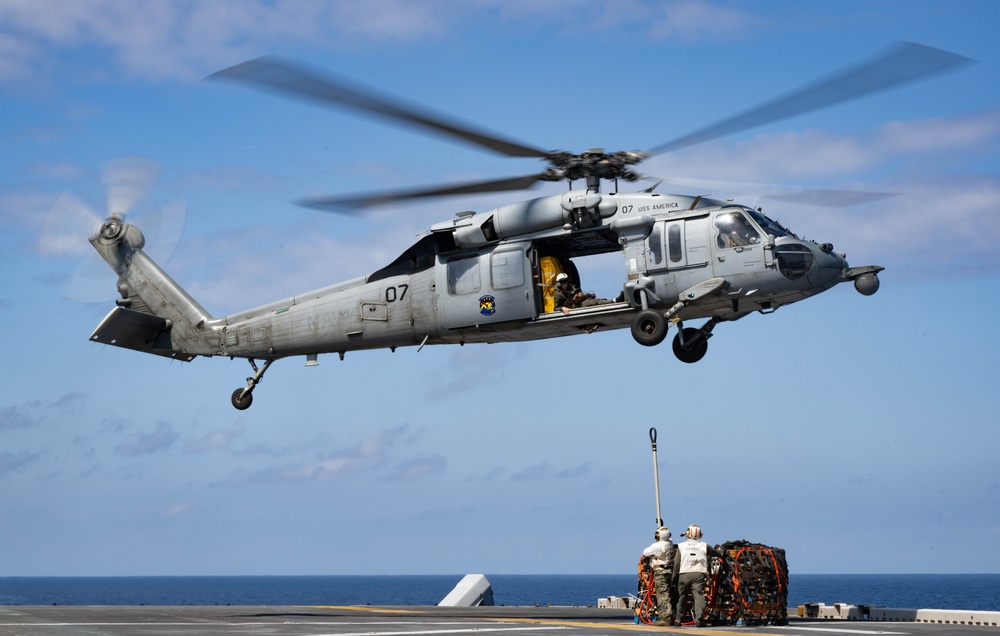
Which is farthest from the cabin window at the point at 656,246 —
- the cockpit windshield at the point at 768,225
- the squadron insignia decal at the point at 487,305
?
the squadron insignia decal at the point at 487,305

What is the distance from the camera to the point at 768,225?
76.1 ft

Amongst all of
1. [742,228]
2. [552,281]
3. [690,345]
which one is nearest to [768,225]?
[742,228]

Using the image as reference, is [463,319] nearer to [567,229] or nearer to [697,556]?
[567,229]

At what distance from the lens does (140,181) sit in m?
30.3

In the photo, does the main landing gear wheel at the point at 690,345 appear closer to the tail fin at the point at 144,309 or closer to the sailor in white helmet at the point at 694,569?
the sailor in white helmet at the point at 694,569

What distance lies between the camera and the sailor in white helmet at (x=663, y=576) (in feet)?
61.1

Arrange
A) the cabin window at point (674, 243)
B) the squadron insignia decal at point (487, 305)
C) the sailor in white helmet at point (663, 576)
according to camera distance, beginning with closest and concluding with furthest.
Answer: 1. the sailor in white helmet at point (663, 576)
2. the cabin window at point (674, 243)
3. the squadron insignia decal at point (487, 305)

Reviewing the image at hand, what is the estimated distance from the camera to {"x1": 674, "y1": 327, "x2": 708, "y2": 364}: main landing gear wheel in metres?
24.5

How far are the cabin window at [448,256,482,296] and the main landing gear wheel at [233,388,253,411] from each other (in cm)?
643

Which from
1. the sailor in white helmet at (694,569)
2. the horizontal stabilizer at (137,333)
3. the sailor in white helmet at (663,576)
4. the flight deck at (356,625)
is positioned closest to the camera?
the flight deck at (356,625)

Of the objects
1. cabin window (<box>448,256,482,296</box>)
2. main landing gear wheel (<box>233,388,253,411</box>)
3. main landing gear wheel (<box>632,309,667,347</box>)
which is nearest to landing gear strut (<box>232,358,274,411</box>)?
main landing gear wheel (<box>233,388,253,411</box>)

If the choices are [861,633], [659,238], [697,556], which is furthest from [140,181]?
[861,633]

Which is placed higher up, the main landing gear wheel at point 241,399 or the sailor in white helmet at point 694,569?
the main landing gear wheel at point 241,399

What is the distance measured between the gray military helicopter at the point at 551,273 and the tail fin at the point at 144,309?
30.2 inches
